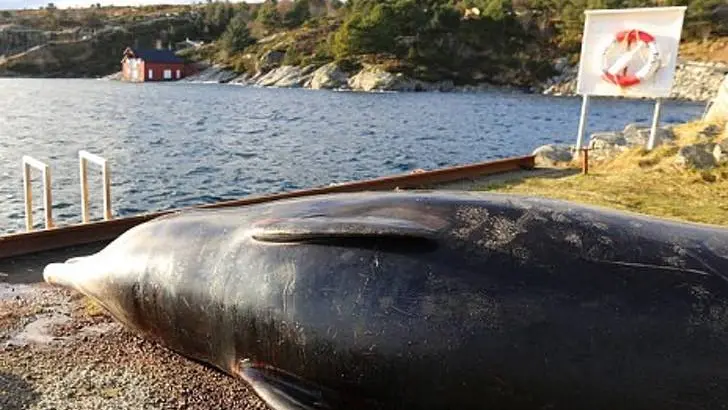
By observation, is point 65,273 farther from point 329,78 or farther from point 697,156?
point 329,78

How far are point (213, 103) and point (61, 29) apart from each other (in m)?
139

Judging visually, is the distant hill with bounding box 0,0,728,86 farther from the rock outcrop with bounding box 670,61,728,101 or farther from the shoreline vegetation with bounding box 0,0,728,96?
the rock outcrop with bounding box 670,61,728,101

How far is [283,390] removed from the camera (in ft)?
13.0

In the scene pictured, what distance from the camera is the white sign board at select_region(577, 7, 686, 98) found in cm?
1644

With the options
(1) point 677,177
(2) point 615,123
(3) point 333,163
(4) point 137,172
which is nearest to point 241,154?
(3) point 333,163

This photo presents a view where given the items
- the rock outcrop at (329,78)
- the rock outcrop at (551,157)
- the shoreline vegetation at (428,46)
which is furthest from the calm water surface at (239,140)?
the shoreline vegetation at (428,46)

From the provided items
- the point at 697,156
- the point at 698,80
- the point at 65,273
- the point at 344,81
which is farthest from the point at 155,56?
the point at 65,273

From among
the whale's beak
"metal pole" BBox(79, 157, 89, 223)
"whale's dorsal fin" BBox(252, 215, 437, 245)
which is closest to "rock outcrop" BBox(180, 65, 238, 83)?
"metal pole" BBox(79, 157, 89, 223)

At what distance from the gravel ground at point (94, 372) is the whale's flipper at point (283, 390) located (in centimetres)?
70

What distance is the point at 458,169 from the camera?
15.9 metres

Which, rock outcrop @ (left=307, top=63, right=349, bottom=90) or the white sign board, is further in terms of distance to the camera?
rock outcrop @ (left=307, top=63, right=349, bottom=90)

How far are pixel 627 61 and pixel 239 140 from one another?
87.7 feet

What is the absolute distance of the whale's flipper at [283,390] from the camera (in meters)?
3.85

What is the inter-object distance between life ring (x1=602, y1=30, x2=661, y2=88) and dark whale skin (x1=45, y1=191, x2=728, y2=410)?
45.4ft
